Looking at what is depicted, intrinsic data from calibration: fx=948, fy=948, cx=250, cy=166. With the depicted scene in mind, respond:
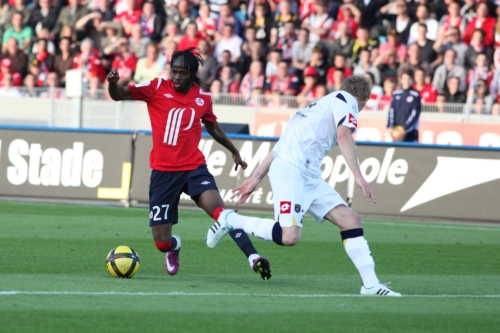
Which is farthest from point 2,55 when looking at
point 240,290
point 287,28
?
point 240,290

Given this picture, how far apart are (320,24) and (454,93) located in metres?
4.48

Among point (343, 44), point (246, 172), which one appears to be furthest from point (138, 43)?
point (246, 172)

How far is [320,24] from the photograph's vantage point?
909 inches

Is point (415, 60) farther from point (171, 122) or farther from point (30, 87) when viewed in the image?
point (171, 122)

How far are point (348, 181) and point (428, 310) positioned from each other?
9680mm

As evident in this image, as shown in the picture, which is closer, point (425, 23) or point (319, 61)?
point (425, 23)

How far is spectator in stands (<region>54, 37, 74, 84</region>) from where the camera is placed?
24312 millimetres

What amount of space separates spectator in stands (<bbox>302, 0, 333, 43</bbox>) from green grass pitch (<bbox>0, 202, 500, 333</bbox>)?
8.99 meters

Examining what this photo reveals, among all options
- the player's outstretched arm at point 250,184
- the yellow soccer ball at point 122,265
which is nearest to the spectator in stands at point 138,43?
the yellow soccer ball at point 122,265

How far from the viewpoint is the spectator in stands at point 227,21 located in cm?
2375

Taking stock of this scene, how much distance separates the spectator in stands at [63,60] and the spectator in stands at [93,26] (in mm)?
897

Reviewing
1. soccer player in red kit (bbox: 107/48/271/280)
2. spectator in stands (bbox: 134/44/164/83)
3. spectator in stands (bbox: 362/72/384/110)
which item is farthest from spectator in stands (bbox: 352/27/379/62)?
soccer player in red kit (bbox: 107/48/271/280)

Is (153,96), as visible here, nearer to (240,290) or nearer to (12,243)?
(240,290)

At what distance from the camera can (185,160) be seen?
9.12 m
